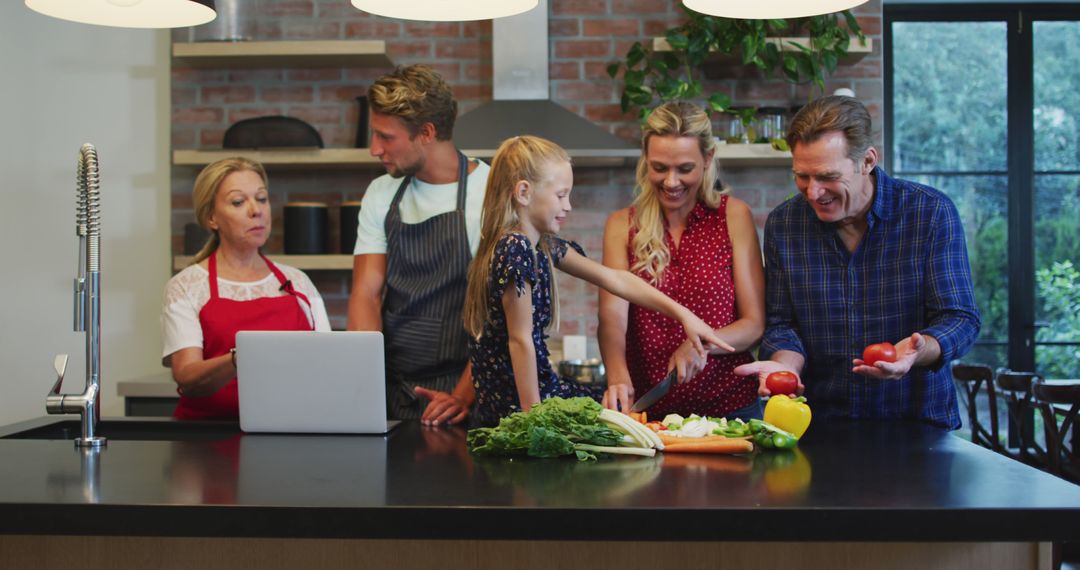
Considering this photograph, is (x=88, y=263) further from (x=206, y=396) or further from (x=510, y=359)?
(x=510, y=359)

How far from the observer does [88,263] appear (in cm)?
196

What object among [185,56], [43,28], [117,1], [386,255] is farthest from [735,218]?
[43,28]

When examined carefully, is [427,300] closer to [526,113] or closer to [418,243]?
[418,243]

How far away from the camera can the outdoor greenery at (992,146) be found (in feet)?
18.6

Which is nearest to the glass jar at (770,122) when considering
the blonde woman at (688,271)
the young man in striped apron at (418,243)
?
the blonde woman at (688,271)

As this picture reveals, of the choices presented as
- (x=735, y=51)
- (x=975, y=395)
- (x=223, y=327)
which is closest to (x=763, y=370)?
(x=223, y=327)

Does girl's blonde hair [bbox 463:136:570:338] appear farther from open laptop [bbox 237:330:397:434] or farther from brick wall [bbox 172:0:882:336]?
brick wall [bbox 172:0:882:336]

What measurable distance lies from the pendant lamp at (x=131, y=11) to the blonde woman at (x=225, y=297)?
63cm

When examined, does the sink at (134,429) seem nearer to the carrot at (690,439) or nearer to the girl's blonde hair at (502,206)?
the girl's blonde hair at (502,206)

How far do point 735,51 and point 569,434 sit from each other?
2857 millimetres

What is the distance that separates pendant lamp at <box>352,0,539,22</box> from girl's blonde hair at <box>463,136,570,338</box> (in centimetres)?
30

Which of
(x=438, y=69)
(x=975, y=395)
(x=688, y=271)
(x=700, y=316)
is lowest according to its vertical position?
(x=975, y=395)

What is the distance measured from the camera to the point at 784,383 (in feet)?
6.54

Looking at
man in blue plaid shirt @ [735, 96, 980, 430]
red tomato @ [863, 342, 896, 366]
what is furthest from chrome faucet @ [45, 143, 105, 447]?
red tomato @ [863, 342, 896, 366]
